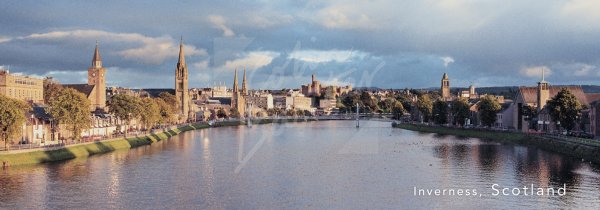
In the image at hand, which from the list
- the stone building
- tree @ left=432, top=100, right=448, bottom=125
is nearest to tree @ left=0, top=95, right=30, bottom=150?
the stone building

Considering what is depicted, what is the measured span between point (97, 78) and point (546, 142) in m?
100

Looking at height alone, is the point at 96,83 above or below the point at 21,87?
above

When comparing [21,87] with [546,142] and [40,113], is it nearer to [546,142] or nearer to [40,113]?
[40,113]

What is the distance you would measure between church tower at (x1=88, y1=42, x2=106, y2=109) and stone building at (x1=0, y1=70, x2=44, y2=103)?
2250 centimetres

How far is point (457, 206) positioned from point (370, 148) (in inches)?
2038

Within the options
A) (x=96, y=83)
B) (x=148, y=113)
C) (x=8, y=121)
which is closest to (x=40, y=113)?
(x=8, y=121)

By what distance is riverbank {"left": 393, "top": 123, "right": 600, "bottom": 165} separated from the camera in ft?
238

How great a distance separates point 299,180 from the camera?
57312mm

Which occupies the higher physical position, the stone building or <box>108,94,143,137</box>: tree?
the stone building

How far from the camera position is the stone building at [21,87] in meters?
111

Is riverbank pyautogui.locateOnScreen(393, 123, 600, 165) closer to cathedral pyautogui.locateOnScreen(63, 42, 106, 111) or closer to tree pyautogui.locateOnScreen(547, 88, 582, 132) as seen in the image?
tree pyautogui.locateOnScreen(547, 88, 582, 132)

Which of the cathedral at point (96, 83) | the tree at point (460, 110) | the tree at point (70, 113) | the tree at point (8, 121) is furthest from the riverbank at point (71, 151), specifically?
the tree at point (460, 110)

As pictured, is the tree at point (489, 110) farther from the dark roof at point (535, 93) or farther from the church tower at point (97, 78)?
the church tower at point (97, 78)

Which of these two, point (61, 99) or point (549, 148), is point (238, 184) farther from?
point (549, 148)
